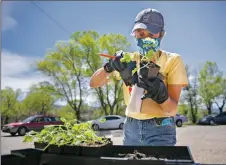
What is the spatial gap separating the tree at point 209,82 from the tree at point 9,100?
696 millimetres

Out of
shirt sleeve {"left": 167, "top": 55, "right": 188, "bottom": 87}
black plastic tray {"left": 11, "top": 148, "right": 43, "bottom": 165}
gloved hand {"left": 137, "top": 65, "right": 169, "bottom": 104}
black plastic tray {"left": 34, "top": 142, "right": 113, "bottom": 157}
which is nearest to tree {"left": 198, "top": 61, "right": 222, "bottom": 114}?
shirt sleeve {"left": 167, "top": 55, "right": 188, "bottom": 87}

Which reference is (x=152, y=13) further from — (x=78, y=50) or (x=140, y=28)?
(x=78, y=50)

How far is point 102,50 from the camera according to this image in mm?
913

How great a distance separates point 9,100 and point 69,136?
611 mm

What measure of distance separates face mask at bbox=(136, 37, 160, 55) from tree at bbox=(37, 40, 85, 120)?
421 mm

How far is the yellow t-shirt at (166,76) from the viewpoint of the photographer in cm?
54

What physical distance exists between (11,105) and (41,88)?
0.14 m

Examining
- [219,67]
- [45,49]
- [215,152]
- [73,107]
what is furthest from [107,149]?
[45,49]

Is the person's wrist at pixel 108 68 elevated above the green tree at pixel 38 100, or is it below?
above

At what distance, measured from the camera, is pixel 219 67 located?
644mm

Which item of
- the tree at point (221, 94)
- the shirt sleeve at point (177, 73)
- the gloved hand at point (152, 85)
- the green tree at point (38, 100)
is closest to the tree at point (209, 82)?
the tree at point (221, 94)

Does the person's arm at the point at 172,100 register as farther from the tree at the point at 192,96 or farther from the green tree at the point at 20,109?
the green tree at the point at 20,109

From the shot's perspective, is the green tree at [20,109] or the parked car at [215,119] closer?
the parked car at [215,119]

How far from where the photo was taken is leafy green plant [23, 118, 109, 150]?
1.53ft
